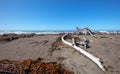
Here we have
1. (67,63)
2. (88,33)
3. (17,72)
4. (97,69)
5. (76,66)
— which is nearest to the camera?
(17,72)

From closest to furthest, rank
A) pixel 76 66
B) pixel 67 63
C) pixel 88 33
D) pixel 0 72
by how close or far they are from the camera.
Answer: pixel 0 72
pixel 76 66
pixel 67 63
pixel 88 33

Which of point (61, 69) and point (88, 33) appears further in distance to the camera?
point (88, 33)

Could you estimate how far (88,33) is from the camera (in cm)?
2430

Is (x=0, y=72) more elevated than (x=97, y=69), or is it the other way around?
(x=0, y=72)

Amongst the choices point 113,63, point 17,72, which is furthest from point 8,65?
point 113,63

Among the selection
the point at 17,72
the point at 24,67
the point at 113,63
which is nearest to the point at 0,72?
the point at 17,72

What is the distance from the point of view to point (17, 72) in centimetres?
575

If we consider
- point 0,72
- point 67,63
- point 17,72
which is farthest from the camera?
point 67,63

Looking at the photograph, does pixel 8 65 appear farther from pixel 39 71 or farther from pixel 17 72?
pixel 39 71

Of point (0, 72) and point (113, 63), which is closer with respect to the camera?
point (0, 72)

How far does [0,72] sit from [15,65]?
5.45 ft

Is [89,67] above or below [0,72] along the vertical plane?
below

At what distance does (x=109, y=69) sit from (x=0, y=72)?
4.96m

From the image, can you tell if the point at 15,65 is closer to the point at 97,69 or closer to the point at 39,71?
the point at 39,71
